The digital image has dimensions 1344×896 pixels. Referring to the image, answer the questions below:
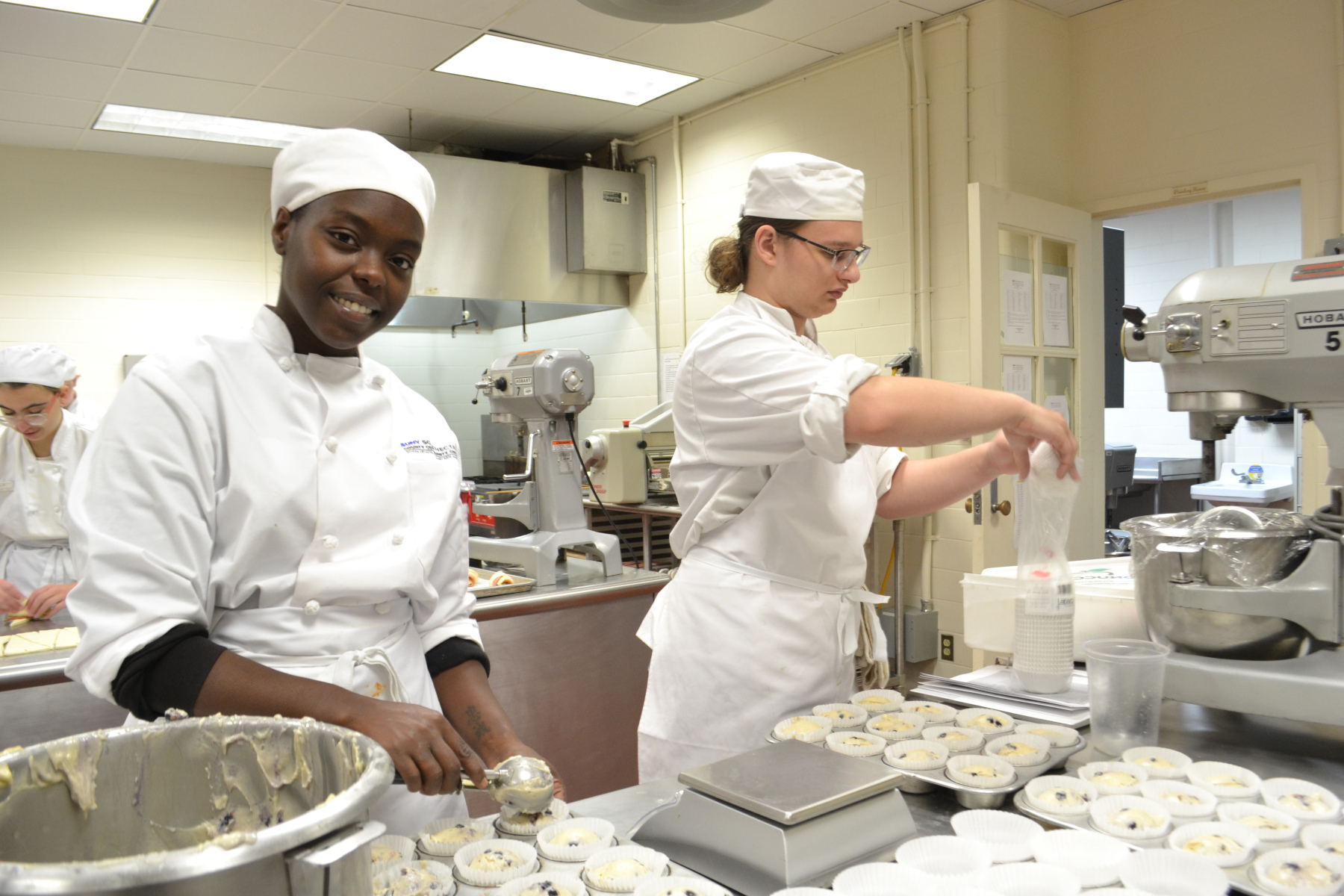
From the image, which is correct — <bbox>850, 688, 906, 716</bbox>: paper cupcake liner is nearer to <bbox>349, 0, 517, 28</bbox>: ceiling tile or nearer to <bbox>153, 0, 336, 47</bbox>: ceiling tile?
<bbox>349, 0, 517, 28</bbox>: ceiling tile

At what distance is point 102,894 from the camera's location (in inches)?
19.4

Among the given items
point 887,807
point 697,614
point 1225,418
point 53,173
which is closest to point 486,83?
point 53,173

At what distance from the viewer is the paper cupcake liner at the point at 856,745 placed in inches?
48.7

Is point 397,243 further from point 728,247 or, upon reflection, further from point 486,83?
point 486,83

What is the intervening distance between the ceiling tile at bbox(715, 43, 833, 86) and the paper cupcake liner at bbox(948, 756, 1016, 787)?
148 inches

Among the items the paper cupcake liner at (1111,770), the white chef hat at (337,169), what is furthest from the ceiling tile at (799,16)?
the paper cupcake liner at (1111,770)

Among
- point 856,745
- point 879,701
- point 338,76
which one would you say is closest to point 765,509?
point 879,701

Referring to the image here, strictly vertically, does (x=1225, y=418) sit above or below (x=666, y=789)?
above

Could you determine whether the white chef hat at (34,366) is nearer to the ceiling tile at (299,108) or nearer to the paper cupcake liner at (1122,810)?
the ceiling tile at (299,108)

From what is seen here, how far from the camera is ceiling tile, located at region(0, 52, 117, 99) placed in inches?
159

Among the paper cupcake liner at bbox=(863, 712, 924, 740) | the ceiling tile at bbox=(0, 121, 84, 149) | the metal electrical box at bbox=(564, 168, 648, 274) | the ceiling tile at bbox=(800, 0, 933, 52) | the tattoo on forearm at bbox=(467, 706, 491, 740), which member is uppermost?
the ceiling tile at bbox=(800, 0, 933, 52)

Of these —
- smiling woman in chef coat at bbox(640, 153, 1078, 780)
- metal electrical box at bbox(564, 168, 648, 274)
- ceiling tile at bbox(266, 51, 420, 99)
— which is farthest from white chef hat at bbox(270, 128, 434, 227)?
metal electrical box at bbox(564, 168, 648, 274)

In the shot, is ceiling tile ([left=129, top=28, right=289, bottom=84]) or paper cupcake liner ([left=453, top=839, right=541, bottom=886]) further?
ceiling tile ([left=129, top=28, right=289, bottom=84])

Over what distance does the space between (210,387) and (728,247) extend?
1.11 m
